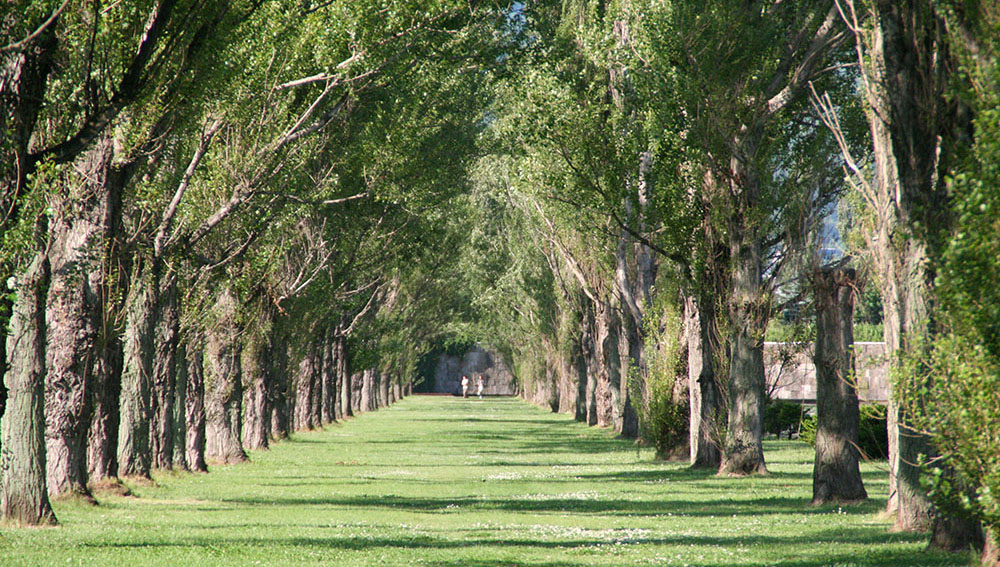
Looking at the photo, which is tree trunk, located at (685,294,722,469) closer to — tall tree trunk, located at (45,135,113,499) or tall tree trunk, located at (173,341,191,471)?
Result: tall tree trunk, located at (173,341,191,471)

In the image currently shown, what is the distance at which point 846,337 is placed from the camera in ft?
64.3

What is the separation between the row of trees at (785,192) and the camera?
1034cm

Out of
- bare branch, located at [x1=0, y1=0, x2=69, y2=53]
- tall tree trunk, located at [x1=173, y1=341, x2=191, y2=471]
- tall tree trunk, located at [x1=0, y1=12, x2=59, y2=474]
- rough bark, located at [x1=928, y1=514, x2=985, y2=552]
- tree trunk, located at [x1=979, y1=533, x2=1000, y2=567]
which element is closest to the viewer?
bare branch, located at [x1=0, y1=0, x2=69, y2=53]

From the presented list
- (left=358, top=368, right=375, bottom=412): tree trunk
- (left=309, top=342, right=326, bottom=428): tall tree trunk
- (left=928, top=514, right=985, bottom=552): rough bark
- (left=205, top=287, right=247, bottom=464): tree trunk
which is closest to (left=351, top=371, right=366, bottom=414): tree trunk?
(left=358, top=368, right=375, bottom=412): tree trunk

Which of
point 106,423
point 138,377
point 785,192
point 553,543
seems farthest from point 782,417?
point 553,543

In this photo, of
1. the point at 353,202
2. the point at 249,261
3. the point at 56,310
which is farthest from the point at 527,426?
the point at 56,310

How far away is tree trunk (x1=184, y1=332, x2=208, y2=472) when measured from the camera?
2814cm

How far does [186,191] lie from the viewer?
23.5 m

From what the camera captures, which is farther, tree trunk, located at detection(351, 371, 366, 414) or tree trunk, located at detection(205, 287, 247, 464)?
tree trunk, located at detection(351, 371, 366, 414)

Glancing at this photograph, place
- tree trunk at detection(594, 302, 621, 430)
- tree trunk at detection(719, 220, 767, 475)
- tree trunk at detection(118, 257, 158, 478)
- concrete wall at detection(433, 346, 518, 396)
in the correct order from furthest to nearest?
1. concrete wall at detection(433, 346, 518, 396)
2. tree trunk at detection(594, 302, 621, 430)
3. tree trunk at detection(719, 220, 767, 475)
4. tree trunk at detection(118, 257, 158, 478)

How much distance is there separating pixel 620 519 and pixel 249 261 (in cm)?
1465

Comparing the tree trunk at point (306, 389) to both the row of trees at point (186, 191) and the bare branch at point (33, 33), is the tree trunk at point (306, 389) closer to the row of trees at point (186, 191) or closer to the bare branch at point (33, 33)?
the row of trees at point (186, 191)

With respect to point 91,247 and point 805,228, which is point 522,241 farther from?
point 91,247

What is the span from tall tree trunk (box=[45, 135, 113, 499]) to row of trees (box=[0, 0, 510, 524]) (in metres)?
0.04
